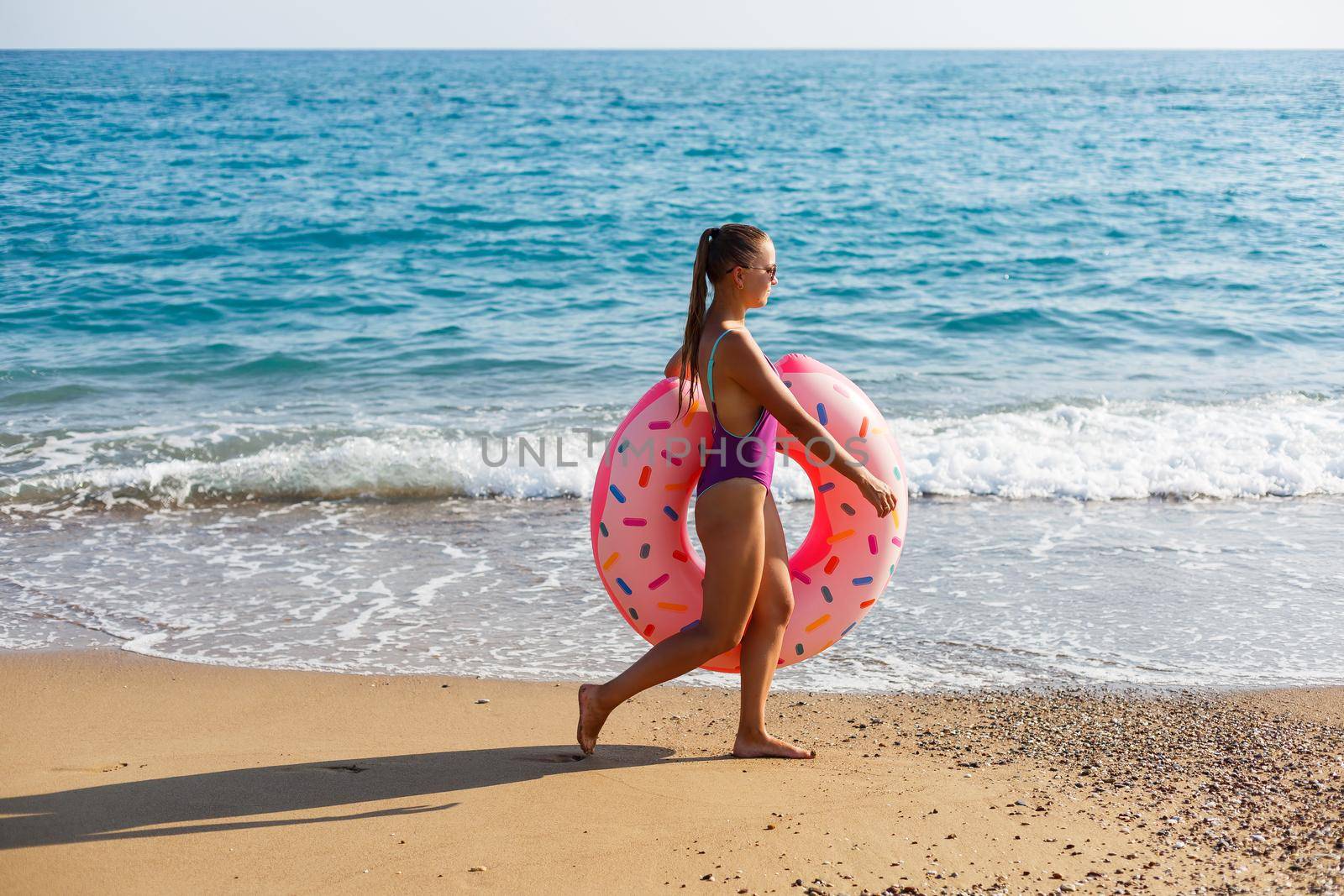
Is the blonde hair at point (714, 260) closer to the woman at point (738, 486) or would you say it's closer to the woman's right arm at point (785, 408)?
the woman at point (738, 486)

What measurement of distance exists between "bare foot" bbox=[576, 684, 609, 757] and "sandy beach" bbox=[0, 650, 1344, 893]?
0.08 metres

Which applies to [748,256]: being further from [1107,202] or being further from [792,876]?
[1107,202]

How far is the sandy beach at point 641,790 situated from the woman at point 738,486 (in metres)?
0.31

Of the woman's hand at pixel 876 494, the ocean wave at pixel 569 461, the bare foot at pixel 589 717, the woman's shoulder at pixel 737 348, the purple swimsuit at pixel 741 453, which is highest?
the woman's shoulder at pixel 737 348

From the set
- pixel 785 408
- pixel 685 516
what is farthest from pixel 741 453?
pixel 685 516

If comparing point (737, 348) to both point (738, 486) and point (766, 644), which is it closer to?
point (738, 486)

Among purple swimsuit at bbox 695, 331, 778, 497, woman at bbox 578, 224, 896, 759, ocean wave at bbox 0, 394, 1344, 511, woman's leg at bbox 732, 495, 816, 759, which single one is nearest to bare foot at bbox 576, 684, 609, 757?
woman at bbox 578, 224, 896, 759

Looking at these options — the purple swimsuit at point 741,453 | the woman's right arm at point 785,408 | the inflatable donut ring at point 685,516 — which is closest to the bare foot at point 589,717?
the inflatable donut ring at point 685,516

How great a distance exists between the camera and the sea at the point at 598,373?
5.00m

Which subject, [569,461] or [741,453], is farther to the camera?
[569,461]

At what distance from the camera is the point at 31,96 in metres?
26.1

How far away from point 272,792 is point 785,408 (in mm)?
1904

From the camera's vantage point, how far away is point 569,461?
25.4 feet

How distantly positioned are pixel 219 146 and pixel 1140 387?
17.8 metres
